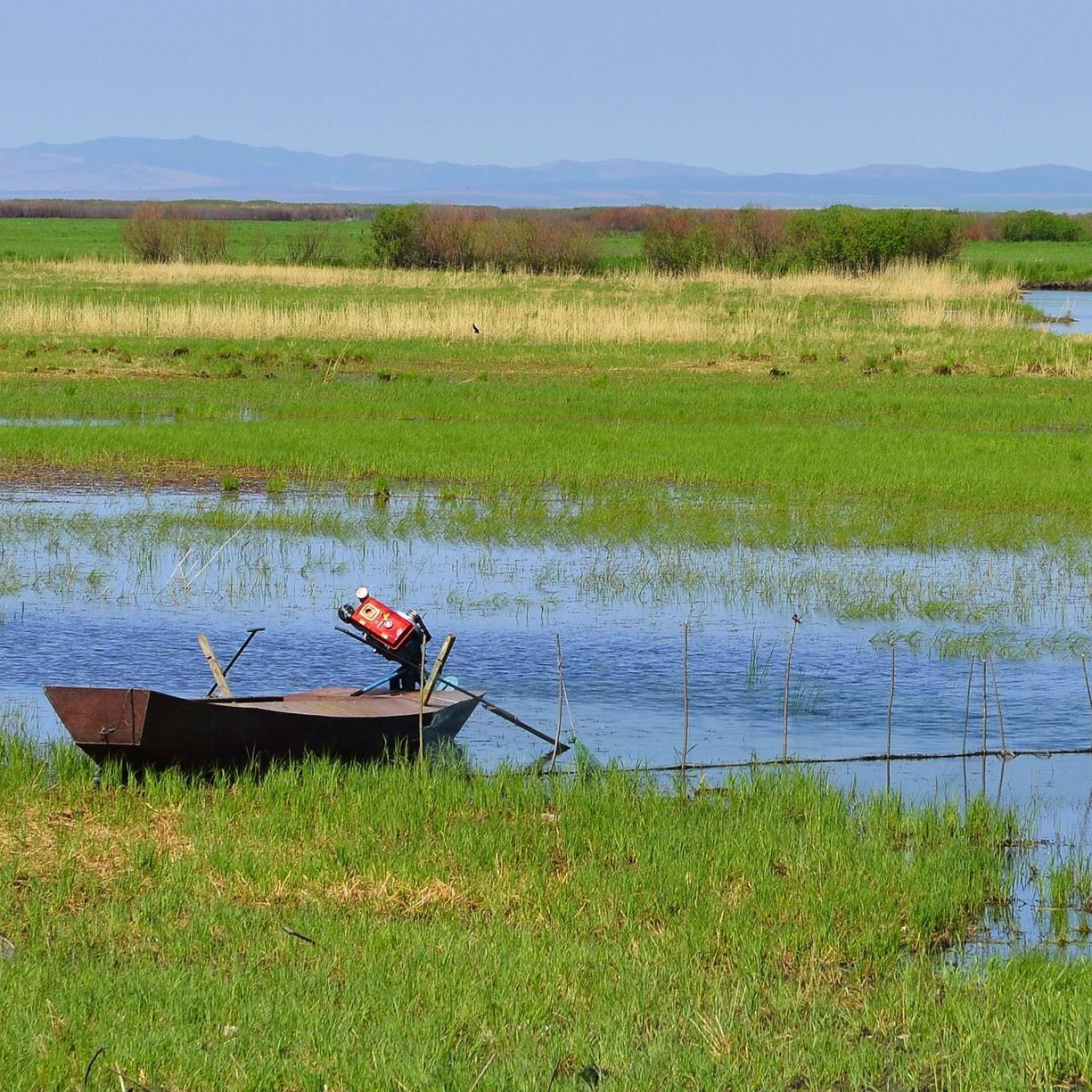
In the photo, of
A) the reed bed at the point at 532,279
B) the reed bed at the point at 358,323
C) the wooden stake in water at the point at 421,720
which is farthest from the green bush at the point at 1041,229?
the wooden stake in water at the point at 421,720

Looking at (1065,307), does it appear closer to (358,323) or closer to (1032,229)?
(358,323)

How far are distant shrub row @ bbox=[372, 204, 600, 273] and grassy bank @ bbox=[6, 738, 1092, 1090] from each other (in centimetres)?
6004

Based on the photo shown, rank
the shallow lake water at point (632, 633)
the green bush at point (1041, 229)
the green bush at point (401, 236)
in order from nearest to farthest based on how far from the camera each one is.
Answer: the shallow lake water at point (632, 633) → the green bush at point (401, 236) → the green bush at point (1041, 229)

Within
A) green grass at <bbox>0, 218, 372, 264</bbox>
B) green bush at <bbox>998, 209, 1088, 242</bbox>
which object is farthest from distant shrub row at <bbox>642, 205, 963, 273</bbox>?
green bush at <bbox>998, 209, 1088, 242</bbox>

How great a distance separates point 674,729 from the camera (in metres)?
11.9

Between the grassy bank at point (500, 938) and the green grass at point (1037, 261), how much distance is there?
63.5 meters

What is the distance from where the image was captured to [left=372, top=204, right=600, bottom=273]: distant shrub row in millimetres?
68812

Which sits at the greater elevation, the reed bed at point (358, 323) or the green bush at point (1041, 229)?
the green bush at point (1041, 229)

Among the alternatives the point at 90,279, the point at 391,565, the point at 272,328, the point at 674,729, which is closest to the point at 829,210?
the point at 90,279

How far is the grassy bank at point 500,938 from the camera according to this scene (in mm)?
5961

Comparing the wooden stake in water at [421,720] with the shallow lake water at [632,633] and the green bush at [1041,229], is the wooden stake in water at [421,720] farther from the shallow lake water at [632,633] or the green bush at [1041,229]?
the green bush at [1041,229]

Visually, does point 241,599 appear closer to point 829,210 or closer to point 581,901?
point 581,901

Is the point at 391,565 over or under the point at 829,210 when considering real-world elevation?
under

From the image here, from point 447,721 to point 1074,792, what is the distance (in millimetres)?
3991
